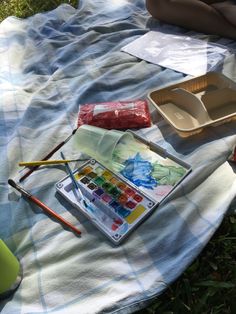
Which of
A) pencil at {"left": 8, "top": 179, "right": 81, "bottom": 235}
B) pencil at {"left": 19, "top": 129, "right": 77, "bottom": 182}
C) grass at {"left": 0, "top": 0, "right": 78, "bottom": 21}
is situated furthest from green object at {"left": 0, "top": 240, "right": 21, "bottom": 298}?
grass at {"left": 0, "top": 0, "right": 78, "bottom": 21}

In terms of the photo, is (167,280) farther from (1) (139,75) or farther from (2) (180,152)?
(1) (139,75)

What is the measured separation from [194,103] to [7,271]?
69 centimetres

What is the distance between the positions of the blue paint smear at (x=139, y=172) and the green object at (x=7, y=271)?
1.12 ft

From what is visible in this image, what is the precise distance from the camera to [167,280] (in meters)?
0.73

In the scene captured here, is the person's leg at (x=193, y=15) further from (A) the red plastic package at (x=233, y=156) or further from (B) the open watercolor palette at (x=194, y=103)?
(A) the red plastic package at (x=233, y=156)

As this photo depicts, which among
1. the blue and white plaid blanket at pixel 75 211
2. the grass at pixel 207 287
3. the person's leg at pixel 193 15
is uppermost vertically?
the person's leg at pixel 193 15

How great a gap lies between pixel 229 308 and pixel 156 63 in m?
0.88

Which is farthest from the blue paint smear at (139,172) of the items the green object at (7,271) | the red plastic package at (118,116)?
the green object at (7,271)

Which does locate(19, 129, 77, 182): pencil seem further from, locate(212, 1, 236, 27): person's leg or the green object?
locate(212, 1, 236, 27): person's leg

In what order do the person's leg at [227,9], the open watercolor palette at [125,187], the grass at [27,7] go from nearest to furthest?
the open watercolor palette at [125,187] < the person's leg at [227,9] < the grass at [27,7]

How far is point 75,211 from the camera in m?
0.87

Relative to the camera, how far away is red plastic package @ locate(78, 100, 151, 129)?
1.05 m

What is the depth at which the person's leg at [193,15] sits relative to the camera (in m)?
1.43

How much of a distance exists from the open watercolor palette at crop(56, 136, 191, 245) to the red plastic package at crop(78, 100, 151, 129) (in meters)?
0.10
